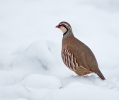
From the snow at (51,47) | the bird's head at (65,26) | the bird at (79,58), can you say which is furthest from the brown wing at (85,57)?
the bird's head at (65,26)

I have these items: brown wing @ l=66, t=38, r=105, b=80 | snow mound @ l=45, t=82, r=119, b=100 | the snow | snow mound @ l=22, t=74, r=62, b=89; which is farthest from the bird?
snow mound @ l=45, t=82, r=119, b=100

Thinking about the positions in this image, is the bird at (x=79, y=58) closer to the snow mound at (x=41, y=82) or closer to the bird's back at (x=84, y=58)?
the bird's back at (x=84, y=58)

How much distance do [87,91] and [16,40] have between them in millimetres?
4079

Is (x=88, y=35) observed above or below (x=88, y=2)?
below

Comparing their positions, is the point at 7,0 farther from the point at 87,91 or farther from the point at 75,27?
the point at 87,91

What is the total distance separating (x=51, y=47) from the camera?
542 centimetres

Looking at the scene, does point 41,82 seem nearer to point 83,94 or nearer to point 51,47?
point 83,94

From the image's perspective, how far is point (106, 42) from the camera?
7.17 m

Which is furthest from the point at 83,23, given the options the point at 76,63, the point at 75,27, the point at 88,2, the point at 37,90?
the point at 37,90

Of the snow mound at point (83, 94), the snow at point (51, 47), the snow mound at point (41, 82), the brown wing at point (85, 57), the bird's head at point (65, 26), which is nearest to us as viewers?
the snow mound at point (83, 94)

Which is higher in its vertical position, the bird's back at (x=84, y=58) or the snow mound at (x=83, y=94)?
the bird's back at (x=84, y=58)

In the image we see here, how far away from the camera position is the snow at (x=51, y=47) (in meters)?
3.72

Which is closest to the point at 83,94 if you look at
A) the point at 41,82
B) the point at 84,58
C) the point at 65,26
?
the point at 41,82

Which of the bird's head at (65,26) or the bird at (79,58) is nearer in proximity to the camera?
the bird at (79,58)
